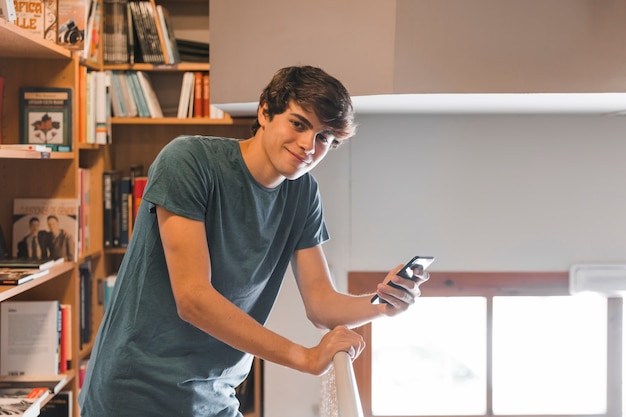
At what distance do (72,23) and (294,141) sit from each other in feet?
4.56

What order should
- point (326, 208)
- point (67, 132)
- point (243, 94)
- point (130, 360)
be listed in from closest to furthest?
1. point (130, 360)
2. point (243, 94)
3. point (67, 132)
4. point (326, 208)

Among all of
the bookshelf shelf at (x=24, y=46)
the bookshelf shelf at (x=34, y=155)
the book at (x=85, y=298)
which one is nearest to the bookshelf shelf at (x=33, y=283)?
the book at (x=85, y=298)

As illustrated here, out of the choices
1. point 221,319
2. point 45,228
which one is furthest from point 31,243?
point 221,319

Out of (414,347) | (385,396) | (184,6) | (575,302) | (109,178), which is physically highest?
(184,6)

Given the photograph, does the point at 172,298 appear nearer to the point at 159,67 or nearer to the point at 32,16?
the point at 32,16

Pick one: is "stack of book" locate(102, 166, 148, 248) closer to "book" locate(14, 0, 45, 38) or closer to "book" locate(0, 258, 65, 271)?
"book" locate(0, 258, 65, 271)

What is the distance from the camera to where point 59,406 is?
2.55m

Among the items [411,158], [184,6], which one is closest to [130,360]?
[411,158]

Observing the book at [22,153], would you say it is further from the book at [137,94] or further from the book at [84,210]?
the book at [137,94]

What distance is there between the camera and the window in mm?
3152

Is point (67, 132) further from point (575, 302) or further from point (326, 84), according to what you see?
point (575, 302)

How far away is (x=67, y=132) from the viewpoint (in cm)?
255

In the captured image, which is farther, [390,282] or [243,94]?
[243,94]

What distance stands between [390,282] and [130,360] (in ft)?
1.76
